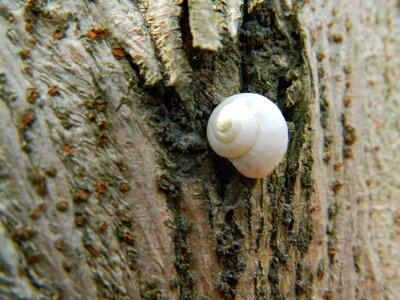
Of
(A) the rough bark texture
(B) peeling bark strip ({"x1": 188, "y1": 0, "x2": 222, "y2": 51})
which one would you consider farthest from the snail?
(B) peeling bark strip ({"x1": 188, "y1": 0, "x2": 222, "y2": 51})

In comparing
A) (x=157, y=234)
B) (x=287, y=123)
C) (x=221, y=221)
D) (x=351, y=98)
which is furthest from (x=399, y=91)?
(x=157, y=234)

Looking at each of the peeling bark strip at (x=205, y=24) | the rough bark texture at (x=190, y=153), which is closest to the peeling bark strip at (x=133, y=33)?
the rough bark texture at (x=190, y=153)

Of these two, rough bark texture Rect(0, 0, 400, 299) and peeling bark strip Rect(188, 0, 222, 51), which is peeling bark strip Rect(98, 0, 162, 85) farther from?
peeling bark strip Rect(188, 0, 222, 51)

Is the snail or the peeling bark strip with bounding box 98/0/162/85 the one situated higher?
the peeling bark strip with bounding box 98/0/162/85

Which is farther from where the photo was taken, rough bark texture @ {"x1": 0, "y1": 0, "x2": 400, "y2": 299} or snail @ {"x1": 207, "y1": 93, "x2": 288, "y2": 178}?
snail @ {"x1": 207, "y1": 93, "x2": 288, "y2": 178}

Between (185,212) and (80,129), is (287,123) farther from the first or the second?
(80,129)

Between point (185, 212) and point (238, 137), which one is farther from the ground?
point (238, 137)

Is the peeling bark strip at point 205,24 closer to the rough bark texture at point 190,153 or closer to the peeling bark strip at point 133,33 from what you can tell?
the rough bark texture at point 190,153
